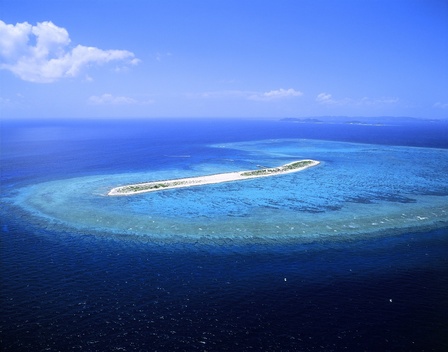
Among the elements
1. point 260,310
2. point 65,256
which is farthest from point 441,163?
point 65,256

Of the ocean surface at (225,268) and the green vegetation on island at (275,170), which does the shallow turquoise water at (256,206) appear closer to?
the ocean surface at (225,268)

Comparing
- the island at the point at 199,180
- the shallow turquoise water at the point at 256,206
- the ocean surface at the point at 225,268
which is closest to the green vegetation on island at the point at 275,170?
the island at the point at 199,180

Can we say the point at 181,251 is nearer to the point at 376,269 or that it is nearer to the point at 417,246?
the point at 376,269

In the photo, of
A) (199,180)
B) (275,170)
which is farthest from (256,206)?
(275,170)

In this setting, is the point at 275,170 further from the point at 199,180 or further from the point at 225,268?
the point at 225,268

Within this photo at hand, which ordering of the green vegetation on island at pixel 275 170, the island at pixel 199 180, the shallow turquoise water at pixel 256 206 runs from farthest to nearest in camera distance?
the green vegetation on island at pixel 275 170 → the island at pixel 199 180 → the shallow turquoise water at pixel 256 206
